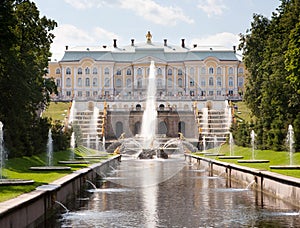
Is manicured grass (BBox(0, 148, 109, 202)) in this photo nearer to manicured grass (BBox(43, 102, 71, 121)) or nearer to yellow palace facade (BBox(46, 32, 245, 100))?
manicured grass (BBox(43, 102, 71, 121))

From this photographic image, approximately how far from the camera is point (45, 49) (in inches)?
1340

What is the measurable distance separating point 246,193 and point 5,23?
9.26 meters

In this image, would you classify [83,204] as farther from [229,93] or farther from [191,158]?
[229,93]

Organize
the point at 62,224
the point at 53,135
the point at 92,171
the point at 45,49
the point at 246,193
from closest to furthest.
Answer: the point at 62,224
the point at 246,193
the point at 92,171
the point at 45,49
the point at 53,135

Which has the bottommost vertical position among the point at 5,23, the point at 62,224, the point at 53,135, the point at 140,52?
the point at 62,224

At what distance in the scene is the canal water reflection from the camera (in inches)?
499

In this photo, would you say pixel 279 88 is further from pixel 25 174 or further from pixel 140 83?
pixel 140 83

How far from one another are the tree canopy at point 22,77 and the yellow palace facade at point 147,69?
79.0m

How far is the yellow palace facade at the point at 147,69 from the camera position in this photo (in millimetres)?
112562

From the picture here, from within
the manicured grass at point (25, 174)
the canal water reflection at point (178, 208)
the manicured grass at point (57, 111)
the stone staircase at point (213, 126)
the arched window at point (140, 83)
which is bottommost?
the canal water reflection at point (178, 208)

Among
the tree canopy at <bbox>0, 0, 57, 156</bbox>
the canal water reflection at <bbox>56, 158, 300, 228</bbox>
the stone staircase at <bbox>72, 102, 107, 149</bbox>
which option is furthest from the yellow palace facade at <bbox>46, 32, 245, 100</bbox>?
the canal water reflection at <bbox>56, 158, 300, 228</bbox>

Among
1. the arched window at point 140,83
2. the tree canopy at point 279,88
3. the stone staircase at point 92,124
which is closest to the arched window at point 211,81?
the arched window at point 140,83

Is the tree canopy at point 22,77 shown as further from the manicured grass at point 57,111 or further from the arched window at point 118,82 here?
the arched window at point 118,82

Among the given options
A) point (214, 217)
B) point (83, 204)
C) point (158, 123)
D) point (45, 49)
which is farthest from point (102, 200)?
point (158, 123)
